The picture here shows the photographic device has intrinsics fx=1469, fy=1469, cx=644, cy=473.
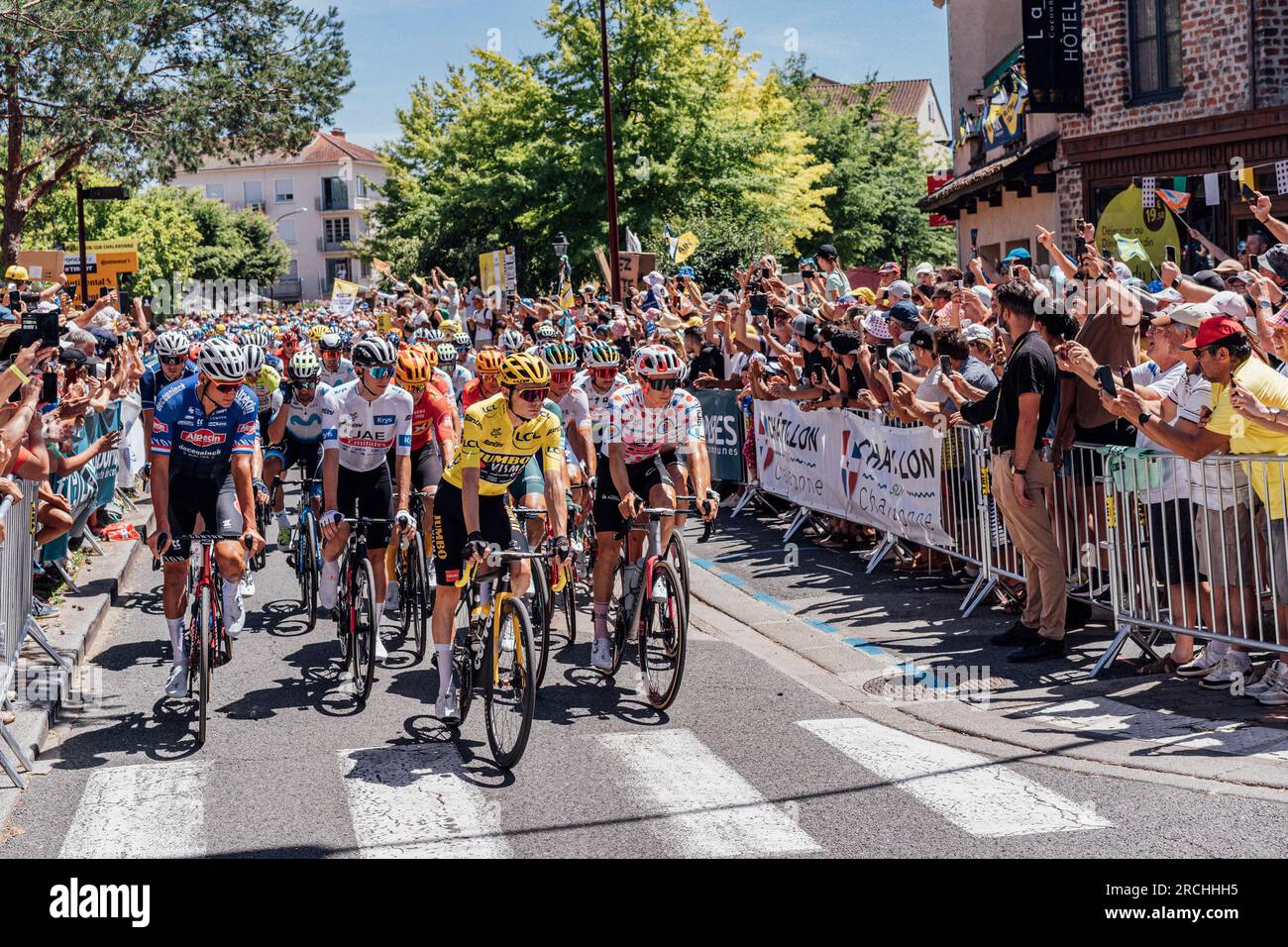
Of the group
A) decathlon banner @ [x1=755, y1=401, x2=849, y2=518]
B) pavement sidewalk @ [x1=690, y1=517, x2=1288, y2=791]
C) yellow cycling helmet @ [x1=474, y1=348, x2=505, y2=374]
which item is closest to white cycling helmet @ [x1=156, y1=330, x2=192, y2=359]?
yellow cycling helmet @ [x1=474, y1=348, x2=505, y2=374]

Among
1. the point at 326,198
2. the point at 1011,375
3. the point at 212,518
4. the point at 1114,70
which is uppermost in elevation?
the point at 326,198

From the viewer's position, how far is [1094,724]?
7723 millimetres

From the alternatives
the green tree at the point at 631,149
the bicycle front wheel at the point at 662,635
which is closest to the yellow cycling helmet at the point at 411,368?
the bicycle front wheel at the point at 662,635

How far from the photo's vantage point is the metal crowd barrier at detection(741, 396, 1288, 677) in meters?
7.83

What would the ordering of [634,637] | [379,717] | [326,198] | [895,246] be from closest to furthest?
[379,717]
[634,637]
[895,246]
[326,198]

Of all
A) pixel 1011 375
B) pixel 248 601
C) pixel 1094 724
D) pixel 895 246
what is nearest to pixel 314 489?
pixel 248 601

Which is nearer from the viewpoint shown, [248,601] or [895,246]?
[248,601]

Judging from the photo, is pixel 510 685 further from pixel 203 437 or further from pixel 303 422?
pixel 303 422

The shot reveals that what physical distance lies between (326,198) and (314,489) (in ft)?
389

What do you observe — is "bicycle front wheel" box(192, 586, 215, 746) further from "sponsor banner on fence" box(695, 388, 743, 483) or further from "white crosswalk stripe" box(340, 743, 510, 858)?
"sponsor banner on fence" box(695, 388, 743, 483)

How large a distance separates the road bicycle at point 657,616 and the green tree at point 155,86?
19.5 meters

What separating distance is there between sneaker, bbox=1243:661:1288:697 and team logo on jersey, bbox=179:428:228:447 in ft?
19.3

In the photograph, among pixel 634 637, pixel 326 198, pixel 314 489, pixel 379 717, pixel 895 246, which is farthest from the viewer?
pixel 326 198

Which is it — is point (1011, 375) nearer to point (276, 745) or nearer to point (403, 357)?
point (403, 357)
